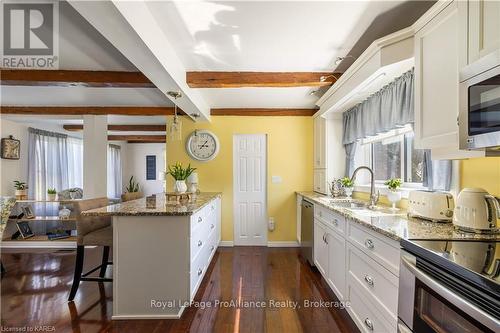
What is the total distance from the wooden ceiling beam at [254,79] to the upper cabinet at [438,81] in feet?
3.74

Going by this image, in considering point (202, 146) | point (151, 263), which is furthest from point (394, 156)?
point (202, 146)

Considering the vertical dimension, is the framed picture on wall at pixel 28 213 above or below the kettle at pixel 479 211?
below

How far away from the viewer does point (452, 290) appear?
915 millimetres

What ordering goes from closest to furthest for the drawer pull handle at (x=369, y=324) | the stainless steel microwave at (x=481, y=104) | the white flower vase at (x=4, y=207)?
the stainless steel microwave at (x=481, y=104) < the drawer pull handle at (x=369, y=324) < the white flower vase at (x=4, y=207)

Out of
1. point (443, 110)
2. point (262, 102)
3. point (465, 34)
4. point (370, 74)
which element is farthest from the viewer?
point (262, 102)

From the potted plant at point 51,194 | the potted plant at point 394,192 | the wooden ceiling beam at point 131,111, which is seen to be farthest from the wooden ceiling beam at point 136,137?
the potted plant at point 394,192

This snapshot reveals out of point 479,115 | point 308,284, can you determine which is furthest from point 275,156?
point 479,115

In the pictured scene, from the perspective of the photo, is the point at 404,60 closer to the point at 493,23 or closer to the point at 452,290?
the point at 493,23

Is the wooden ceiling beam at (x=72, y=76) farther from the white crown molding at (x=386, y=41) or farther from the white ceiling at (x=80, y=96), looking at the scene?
the white crown molding at (x=386, y=41)

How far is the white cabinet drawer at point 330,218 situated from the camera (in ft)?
7.21

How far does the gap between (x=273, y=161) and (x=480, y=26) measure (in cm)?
322

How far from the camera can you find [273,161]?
429cm

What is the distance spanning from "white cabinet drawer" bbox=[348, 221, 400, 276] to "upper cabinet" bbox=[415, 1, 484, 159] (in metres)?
0.65

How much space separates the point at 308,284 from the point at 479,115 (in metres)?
2.28
